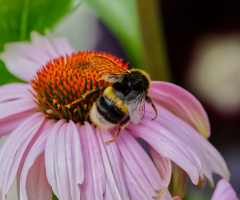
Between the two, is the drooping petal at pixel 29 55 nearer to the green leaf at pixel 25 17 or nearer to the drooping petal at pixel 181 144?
the green leaf at pixel 25 17

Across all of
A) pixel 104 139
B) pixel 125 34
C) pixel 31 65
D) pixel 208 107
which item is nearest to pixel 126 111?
pixel 104 139

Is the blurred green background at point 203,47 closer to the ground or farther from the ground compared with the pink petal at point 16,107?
closer to the ground

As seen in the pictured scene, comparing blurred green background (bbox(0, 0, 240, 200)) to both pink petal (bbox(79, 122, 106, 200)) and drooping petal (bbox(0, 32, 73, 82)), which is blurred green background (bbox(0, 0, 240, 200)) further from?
pink petal (bbox(79, 122, 106, 200))

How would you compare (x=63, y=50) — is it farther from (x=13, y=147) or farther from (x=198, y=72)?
(x=198, y=72)

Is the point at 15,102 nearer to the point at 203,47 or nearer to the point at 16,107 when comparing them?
the point at 16,107

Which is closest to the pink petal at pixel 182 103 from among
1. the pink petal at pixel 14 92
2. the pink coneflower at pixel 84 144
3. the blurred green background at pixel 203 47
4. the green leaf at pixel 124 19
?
the pink coneflower at pixel 84 144

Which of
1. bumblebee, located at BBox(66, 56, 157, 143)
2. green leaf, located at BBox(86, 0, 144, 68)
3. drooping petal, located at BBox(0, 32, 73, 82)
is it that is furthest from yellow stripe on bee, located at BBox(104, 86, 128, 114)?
green leaf, located at BBox(86, 0, 144, 68)

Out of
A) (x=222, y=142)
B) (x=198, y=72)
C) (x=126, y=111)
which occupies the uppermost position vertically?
(x=126, y=111)
